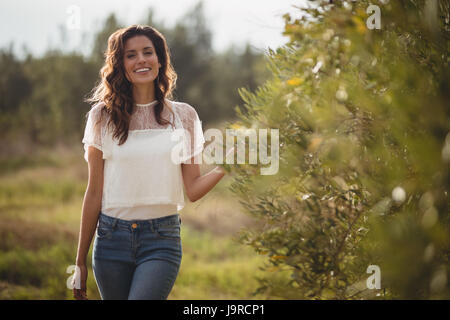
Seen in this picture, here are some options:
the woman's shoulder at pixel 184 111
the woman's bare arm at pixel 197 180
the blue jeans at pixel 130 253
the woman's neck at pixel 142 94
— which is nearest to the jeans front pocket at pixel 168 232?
the blue jeans at pixel 130 253

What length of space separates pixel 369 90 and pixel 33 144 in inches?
779

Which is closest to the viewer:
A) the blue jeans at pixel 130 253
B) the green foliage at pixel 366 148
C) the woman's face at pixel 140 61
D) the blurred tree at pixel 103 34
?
the green foliage at pixel 366 148

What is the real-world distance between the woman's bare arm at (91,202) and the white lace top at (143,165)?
1.6 inches

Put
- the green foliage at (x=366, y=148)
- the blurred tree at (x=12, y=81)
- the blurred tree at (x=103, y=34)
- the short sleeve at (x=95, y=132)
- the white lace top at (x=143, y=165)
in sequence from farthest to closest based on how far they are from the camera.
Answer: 1. the blurred tree at (x=12, y=81)
2. the blurred tree at (x=103, y=34)
3. the short sleeve at (x=95, y=132)
4. the white lace top at (x=143, y=165)
5. the green foliage at (x=366, y=148)

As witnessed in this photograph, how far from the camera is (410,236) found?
116cm

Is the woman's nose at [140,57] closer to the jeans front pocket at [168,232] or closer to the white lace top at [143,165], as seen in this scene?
the white lace top at [143,165]

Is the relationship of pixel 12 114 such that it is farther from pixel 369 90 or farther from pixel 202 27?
pixel 369 90

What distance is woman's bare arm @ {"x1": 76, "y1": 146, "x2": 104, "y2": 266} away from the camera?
2818 mm

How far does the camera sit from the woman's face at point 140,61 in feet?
9.62

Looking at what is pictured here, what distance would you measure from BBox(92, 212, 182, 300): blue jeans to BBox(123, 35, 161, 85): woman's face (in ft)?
3.12

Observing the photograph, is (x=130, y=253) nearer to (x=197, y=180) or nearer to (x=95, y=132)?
(x=197, y=180)

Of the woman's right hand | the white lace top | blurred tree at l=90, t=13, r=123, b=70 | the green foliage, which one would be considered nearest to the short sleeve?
the white lace top

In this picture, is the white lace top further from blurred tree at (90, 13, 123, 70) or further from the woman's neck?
blurred tree at (90, 13, 123, 70)

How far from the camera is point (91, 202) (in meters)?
2.82
